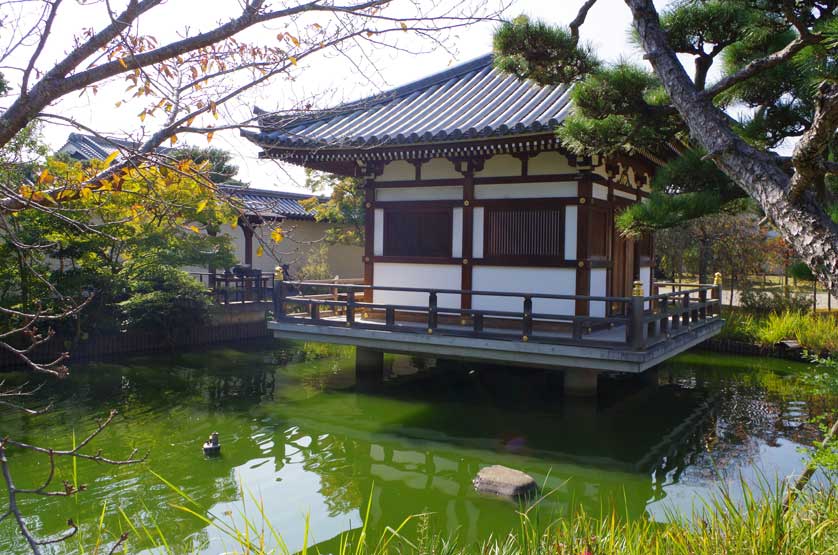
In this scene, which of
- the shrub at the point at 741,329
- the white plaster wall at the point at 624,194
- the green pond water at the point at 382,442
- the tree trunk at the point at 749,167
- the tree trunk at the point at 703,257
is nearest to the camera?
the tree trunk at the point at 749,167

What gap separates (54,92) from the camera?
2535 mm

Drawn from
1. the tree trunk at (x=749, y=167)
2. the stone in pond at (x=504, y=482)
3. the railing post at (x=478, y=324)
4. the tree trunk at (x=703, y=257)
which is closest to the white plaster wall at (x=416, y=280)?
the railing post at (x=478, y=324)

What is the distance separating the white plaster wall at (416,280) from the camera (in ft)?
34.2

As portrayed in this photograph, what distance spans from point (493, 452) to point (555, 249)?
3.49 m

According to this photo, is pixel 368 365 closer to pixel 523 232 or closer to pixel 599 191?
pixel 523 232

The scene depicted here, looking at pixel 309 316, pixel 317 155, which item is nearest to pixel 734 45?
pixel 317 155

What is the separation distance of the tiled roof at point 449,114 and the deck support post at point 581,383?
341 cm

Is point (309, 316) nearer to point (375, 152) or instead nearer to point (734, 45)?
point (375, 152)

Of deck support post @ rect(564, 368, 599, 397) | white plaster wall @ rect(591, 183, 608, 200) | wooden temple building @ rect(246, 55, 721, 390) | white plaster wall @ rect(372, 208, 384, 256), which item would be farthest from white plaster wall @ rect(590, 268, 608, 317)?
white plaster wall @ rect(372, 208, 384, 256)

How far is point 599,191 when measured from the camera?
9.93 m

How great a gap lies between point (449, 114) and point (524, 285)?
302 cm

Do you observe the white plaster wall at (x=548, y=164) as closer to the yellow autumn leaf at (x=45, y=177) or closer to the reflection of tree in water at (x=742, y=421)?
the reflection of tree in water at (x=742, y=421)

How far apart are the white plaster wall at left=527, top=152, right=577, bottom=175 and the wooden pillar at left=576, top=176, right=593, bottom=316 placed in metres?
Answer: 0.32

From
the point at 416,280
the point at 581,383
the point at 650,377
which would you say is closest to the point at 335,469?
the point at 581,383
